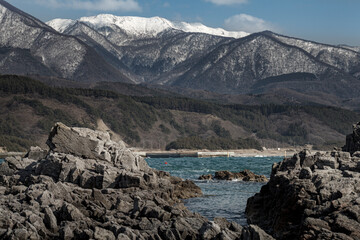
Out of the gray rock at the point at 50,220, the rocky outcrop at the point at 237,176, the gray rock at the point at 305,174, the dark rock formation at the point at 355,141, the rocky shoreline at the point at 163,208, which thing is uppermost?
the dark rock formation at the point at 355,141

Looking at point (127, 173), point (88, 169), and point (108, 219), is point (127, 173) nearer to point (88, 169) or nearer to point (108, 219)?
point (88, 169)

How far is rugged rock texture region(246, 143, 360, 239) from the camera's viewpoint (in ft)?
87.2

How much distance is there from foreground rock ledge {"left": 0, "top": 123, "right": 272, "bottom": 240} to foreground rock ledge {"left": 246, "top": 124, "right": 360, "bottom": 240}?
2283 millimetres

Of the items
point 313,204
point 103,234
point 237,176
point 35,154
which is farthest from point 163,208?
point 237,176

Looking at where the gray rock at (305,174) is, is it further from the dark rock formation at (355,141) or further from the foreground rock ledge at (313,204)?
the dark rock formation at (355,141)

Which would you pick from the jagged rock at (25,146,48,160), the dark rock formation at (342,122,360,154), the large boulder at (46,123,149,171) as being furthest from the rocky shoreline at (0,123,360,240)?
the jagged rock at (25,146,48,160)

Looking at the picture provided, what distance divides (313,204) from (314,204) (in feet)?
0.16

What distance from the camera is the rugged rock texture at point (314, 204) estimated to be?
26.6 meters

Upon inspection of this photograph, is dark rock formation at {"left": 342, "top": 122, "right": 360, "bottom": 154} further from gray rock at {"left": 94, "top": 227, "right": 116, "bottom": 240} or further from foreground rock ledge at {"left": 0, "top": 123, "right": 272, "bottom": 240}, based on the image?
gray rock at {"left": 94, "top": 227, "right": 116, "bottom": 240}

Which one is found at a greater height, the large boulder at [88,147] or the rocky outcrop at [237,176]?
the large boulder at [88,147]

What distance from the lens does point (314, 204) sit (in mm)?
29719

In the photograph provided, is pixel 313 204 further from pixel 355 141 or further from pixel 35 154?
pixel 35 154

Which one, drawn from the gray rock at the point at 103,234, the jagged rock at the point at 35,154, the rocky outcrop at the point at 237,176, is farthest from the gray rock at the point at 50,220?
the rocky outcrop at the point at 237,176

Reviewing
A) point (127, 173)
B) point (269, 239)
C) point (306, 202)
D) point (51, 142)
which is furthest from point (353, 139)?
point (269, 239)
